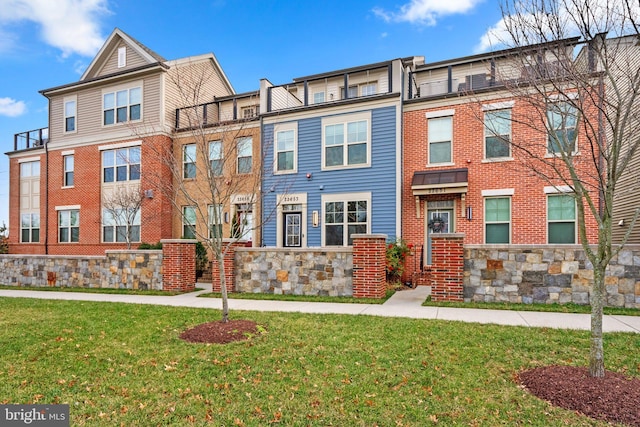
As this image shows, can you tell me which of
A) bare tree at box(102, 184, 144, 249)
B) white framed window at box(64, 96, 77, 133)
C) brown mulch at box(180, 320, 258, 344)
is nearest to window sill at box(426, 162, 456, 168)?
brown mulch at box(180, 320, 258, 344)

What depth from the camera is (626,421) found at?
3008mm

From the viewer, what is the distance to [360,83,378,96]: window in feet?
47.6

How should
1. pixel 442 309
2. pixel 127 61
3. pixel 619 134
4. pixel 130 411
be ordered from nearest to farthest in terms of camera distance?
pixel 130 411
pixel 619 134
pixel 442 309
pixel 127 61

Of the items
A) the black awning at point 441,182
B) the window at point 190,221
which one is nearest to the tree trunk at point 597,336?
the black awning at point 441,182

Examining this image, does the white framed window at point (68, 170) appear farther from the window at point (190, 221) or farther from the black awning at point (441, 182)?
the black awning at point (441, 182)

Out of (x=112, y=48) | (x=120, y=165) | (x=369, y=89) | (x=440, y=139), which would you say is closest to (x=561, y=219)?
(x=440, y=139)

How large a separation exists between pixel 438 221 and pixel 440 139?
278 centimetres

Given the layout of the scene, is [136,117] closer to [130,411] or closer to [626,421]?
[130,411]

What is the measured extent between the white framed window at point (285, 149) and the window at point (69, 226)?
1053 cm

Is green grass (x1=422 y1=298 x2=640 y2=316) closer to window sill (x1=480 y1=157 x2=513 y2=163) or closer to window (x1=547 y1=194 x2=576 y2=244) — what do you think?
window (x1=547 y1=194 x2=576 y2=244)

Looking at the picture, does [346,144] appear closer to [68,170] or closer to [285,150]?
[285,150]

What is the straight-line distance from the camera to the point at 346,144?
13.6 m

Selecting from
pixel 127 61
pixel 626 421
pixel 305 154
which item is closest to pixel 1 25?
pixel 127 61

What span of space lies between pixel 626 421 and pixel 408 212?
9.92 m
